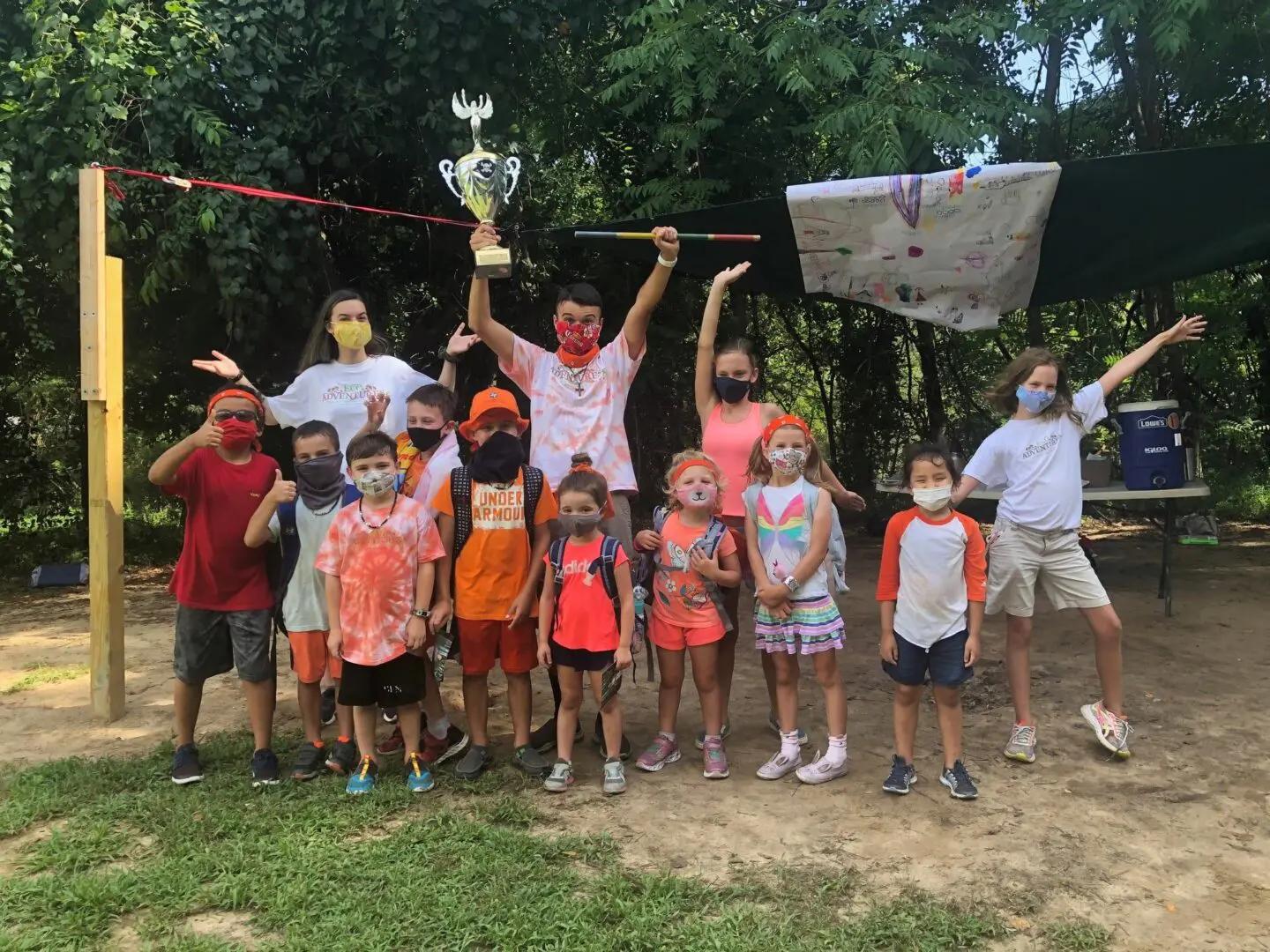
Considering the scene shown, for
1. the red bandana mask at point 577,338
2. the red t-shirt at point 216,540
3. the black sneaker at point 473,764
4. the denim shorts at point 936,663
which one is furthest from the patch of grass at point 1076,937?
the red t-shirt at point 216,540

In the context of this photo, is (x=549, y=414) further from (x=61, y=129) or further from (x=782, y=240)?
(x=61, y=129)

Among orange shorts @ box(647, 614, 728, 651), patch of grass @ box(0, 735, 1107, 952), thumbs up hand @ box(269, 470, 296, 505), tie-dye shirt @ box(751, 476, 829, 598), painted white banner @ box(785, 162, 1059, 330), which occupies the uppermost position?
painted white banner @ box(785, 162, 1059, 330)

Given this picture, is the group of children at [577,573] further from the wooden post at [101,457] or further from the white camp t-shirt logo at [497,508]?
the wooden post at [101,457]

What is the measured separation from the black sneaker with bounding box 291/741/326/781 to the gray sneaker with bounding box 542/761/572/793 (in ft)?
2.99

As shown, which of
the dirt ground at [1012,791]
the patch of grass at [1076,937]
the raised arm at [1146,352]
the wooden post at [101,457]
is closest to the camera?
the patch of grass at [1076,937]

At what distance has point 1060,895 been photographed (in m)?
2.58

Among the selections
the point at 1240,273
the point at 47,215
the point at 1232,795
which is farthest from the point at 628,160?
the point at 1232,795

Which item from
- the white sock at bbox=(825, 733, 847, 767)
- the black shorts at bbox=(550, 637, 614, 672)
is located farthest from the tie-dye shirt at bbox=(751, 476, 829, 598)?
Result: the black shorts at bbox=(550, 637, 614, 672)

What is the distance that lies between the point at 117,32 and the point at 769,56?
3.90 m

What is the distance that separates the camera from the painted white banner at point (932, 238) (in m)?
4.50

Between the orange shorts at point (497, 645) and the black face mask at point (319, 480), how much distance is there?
2.37 ft

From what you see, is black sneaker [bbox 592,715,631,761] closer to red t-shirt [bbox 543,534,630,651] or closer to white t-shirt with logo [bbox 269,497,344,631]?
red t-shirt [bbox 543,534,630,651]

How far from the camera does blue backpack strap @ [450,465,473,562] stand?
351 centimetres

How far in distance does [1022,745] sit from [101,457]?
438 cm
